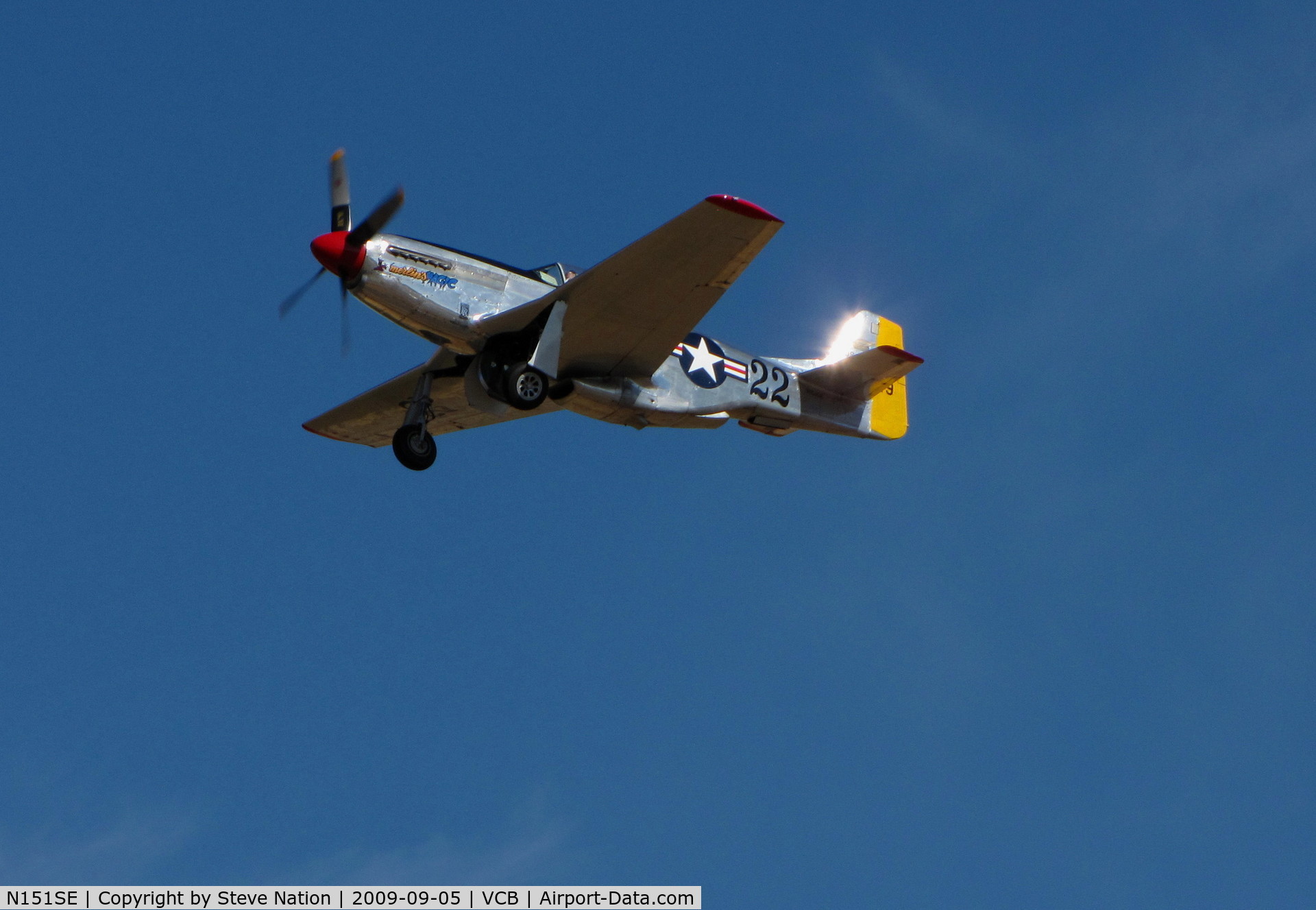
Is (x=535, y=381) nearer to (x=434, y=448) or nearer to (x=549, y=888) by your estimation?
(x=434, y=448)

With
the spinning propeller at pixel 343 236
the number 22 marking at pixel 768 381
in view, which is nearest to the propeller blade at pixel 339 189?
the spinning propeller at pixel 343 236

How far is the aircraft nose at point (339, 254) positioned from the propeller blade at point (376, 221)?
2.8 inches

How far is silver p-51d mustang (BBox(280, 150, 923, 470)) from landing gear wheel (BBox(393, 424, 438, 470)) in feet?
0.05

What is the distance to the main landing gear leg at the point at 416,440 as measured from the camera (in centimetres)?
1830

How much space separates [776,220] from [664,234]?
1.19 m

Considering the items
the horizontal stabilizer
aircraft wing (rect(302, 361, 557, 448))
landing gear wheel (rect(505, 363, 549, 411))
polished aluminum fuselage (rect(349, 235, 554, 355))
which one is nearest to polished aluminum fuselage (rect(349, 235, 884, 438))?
polished aluminum fuselage (rect(349, 235, 554, 355))

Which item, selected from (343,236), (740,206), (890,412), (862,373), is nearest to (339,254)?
(343,236)

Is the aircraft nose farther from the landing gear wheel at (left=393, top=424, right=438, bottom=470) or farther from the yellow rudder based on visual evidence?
the yellow rudder

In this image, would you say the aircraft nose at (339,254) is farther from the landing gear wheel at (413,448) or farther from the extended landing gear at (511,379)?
the landing gear wheel at (413,448)

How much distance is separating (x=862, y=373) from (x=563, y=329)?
5014mm

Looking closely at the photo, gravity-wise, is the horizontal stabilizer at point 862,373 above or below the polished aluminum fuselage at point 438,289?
above

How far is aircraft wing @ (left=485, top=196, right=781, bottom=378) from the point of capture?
16.3 meters

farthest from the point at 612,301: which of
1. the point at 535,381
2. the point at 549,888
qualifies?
the point at 549,888

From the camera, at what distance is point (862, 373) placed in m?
20.8
